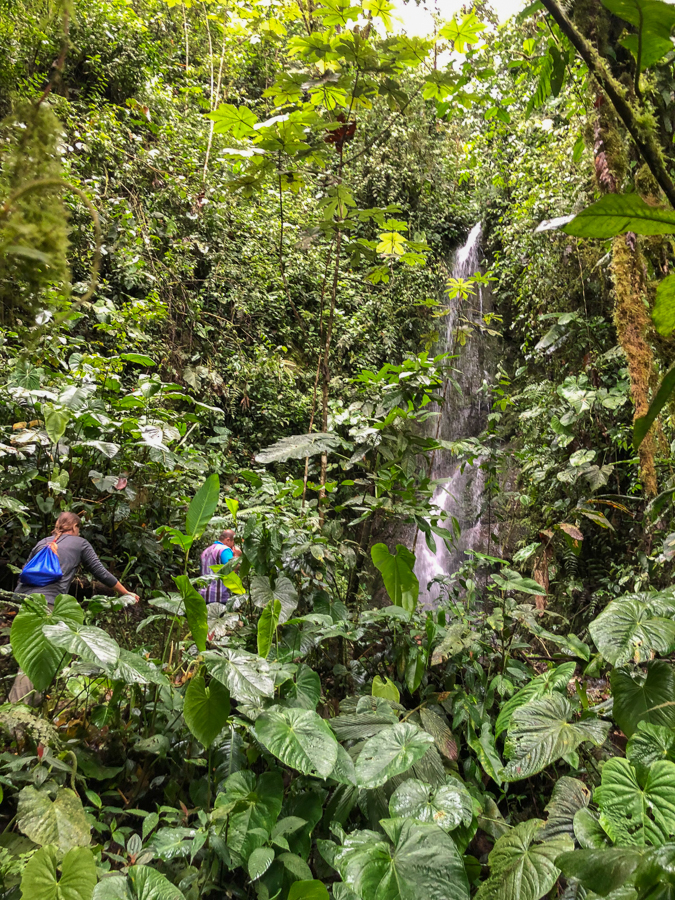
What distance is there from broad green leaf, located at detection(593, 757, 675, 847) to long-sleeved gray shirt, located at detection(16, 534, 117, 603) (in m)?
2.91

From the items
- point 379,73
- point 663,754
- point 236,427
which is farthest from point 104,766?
point 236,427

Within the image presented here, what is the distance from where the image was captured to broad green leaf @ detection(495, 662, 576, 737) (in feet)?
5.27

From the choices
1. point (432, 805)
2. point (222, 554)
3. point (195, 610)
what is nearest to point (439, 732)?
point (432, 805)

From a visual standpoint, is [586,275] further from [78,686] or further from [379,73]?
[78,686]

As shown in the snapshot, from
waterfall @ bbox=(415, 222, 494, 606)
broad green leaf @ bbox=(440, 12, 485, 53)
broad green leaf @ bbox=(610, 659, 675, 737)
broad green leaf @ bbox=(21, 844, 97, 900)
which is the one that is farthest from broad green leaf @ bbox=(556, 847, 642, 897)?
waterfall @ bbox=(415, 222, 494, 606)

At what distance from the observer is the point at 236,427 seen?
24.4ft

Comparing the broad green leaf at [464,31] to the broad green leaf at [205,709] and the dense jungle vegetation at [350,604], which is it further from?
the broad green leaf at [205,709]

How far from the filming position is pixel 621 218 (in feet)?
2.67

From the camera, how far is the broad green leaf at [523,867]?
3.65ft

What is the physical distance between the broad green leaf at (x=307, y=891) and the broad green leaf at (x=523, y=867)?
38cm

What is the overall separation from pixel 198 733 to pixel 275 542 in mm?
823

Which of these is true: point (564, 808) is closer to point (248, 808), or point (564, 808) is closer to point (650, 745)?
point (650, 745)

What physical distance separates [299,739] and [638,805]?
842 mm

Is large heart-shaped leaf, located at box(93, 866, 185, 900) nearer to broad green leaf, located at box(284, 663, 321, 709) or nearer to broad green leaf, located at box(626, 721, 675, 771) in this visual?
broad green leaf, located at box(284, 663, 321, 709)
